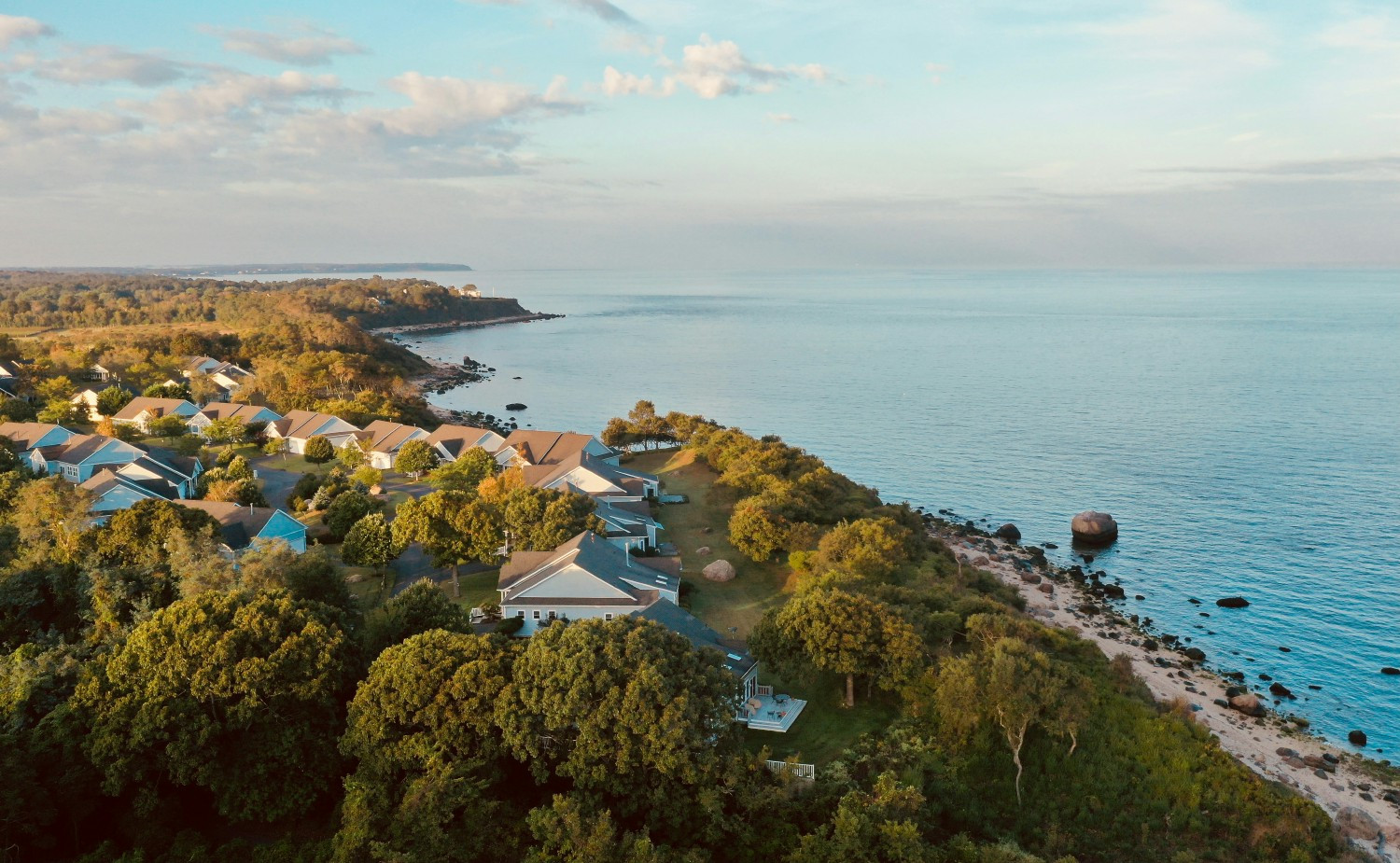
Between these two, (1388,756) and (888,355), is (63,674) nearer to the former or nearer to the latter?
Answer: (1388,756)

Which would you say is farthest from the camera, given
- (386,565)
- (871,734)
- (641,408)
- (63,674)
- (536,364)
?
(536,364)

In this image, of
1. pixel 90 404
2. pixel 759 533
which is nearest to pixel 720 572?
pixel 759 533

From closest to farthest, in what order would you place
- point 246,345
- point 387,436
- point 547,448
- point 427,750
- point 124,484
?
point 427,750 < point 124,484 < point 547,448 < point 387,436 < point 246,345

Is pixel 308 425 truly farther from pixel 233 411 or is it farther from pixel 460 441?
pixel 460 441

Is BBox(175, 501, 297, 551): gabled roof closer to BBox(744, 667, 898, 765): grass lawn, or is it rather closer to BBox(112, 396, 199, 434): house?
BBox(744, 667, 898, 765): grass lawn

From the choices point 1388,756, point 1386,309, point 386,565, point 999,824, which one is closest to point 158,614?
point 386,565

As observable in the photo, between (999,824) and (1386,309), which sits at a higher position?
(1386,309)

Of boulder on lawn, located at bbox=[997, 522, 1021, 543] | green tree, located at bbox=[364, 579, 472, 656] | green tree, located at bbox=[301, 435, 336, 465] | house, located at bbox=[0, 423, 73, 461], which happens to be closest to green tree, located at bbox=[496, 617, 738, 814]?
green tree, located at bbox=[364, 579, 472, 656]
